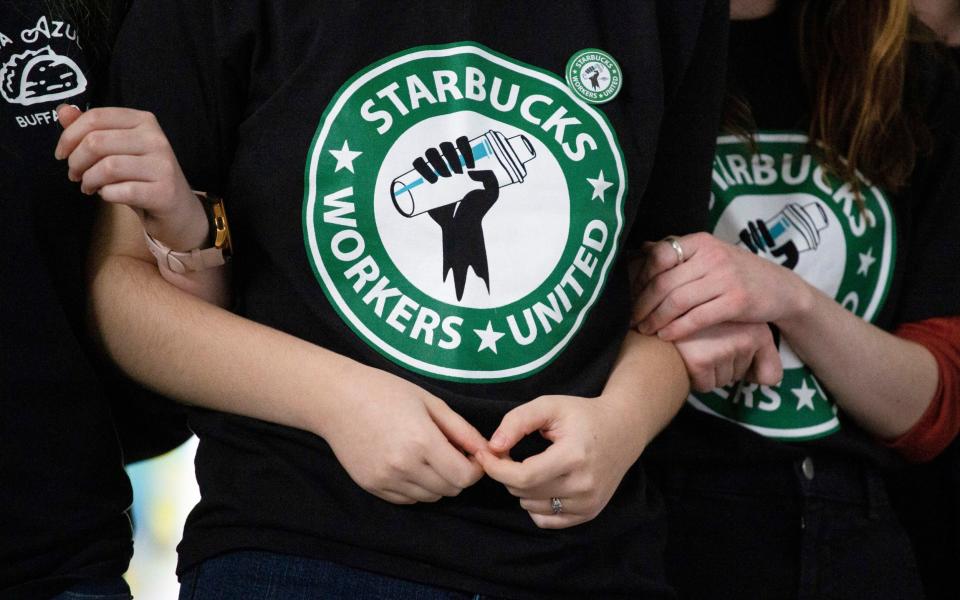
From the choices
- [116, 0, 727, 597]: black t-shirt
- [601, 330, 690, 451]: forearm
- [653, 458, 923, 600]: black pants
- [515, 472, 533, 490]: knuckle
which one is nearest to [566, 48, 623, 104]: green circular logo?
[116, 0, 727, 597]: black t-shirt

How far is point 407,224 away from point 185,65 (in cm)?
23

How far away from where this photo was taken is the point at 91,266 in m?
1.01

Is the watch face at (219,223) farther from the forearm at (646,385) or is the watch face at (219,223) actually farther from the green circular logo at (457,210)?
the forearm at (646,385)

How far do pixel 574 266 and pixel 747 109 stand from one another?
1.25 feet

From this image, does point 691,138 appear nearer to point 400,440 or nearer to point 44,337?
point 400,440

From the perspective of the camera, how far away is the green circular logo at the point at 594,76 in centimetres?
102

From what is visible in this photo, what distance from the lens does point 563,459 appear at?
91cm

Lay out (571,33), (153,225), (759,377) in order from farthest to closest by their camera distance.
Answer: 1. (759,377)
2. (571,33)
3. (153,225)

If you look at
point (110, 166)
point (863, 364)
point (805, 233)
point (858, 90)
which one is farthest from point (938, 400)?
point (110, 166)

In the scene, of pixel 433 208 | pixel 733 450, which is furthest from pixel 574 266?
pixel 733 450

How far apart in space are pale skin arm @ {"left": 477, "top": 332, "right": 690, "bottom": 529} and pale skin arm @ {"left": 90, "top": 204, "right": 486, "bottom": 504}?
0.03 metres

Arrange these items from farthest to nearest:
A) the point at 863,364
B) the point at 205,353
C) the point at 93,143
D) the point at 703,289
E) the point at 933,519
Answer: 1. the point at 933,519
2. the point at 863,364
3. the point at 703,289
4. the point at 205,353
5. the point at 93,143

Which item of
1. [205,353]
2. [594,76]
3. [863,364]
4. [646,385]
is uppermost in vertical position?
[594,76]

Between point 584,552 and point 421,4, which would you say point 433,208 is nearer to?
point 421,4
